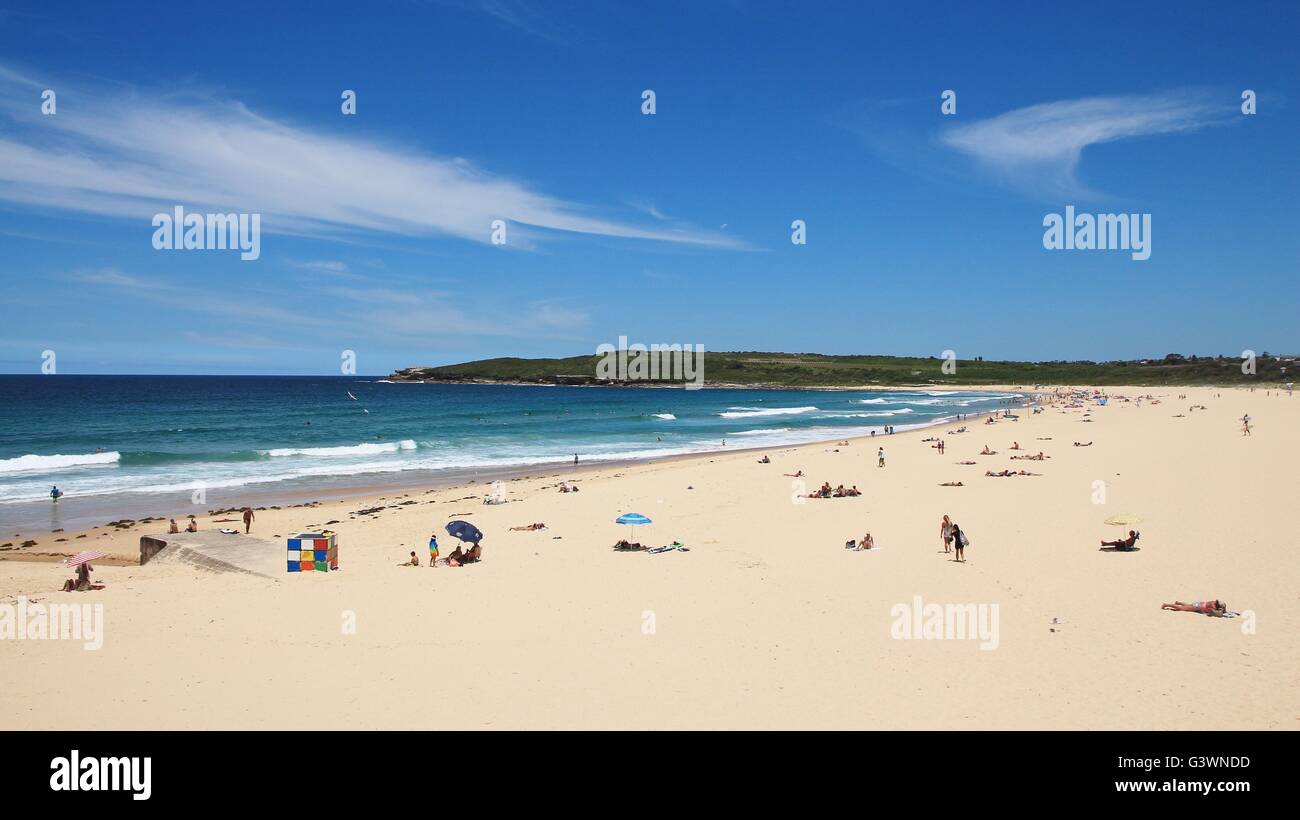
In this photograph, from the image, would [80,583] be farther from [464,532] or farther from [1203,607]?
[1203,607]

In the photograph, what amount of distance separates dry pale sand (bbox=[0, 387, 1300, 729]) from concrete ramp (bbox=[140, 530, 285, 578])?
1.63 feet

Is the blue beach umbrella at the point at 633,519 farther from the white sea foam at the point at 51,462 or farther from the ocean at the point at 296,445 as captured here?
the white sea foam at the point at 51,462

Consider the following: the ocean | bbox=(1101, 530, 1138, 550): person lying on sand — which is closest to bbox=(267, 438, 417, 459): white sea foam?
the ocean

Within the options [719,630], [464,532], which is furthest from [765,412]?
[719,630]

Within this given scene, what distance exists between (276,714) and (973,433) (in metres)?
45.9

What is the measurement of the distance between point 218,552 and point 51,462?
29.2 metres

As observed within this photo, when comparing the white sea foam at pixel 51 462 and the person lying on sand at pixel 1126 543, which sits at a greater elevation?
the white sea foam at pixel 51 462

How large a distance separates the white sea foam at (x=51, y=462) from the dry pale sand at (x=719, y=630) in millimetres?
20538

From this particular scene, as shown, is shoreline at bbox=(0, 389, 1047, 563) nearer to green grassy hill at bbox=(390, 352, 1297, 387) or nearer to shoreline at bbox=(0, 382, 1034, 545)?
shoreline at bbox=(0, 382, 1034, 545)

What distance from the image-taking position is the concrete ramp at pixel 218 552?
15.7 m

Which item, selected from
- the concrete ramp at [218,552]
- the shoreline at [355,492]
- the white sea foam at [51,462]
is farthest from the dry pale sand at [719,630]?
the white sea foam at [51,462]

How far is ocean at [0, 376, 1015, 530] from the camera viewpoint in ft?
95.5

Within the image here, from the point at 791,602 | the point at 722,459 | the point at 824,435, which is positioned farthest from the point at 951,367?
the point at 791,602
